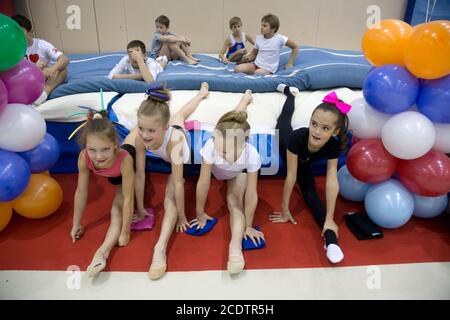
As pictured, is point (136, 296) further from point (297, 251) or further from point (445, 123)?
point (445, 123)

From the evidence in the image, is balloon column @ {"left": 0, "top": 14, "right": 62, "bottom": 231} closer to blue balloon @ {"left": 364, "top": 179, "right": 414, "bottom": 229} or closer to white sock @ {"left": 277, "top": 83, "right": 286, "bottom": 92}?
white sock @ {"left": 277, "top": 83, "right": 286, "bottom": 92}

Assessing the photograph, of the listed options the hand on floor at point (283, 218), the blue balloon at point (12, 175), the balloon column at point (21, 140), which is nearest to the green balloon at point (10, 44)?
the balloon column at point (21, 140)

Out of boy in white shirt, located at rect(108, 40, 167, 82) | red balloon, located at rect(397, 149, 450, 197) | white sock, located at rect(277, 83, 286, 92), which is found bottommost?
red balloon, located at rect(397, 149, 450, 197)

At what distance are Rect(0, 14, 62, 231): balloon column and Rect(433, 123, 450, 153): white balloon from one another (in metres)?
2.06

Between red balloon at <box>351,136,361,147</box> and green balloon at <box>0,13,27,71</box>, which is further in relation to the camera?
red balloon at <box>351,136,361,147</box>

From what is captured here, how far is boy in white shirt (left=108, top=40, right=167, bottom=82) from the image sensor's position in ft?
9.64

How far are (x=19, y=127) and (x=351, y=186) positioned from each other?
189cm

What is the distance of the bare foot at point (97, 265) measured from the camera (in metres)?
1.54

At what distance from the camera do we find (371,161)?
1785mm

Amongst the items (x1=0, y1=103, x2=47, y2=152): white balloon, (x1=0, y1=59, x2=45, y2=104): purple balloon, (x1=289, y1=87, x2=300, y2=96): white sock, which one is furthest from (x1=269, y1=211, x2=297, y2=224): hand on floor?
(x1=0, y1=59, x2=45, y2=104): purple balloon

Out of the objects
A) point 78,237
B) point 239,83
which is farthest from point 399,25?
point 78,237

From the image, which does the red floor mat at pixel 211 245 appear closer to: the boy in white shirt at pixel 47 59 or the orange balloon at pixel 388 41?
the orange balloon at pixel 388 41

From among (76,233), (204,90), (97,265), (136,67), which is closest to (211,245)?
(97,265)
